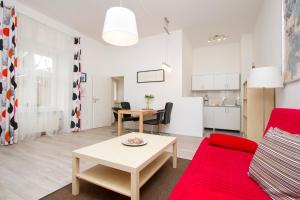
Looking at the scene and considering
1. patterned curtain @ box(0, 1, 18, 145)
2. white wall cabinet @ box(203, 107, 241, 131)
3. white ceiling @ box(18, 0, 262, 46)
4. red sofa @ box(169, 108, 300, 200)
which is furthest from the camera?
white wall cabinet @ box(203, 107, 241, 131)

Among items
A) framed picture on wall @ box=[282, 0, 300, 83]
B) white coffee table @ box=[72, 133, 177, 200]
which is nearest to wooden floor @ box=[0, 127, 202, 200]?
white coffee table @ box=[72, 133, 177, 200]

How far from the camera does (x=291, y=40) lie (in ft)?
5.10

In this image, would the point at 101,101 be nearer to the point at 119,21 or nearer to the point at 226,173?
the point at 119,21

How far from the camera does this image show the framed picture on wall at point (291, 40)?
4.71 feet

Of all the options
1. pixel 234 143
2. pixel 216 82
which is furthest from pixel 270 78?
pixel 216 82

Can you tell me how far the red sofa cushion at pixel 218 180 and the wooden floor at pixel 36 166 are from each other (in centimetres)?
120

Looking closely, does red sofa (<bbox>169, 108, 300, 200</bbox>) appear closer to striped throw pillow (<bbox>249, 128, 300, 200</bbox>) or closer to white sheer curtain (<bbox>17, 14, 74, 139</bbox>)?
striped throw pillow (<bbox>249, 128, 300, 200</bbox>)

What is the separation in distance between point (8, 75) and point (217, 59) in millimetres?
5726

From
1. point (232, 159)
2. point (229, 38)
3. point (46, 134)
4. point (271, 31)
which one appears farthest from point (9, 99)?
point (229, 38)

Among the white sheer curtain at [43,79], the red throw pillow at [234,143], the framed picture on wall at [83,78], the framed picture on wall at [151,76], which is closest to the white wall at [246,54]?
the framed picture on wall at [151,76]

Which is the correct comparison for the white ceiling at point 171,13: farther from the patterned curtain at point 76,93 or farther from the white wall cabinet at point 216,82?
the white wall cabinet at point 216,82

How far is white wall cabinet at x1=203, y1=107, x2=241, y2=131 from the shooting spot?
438 cm

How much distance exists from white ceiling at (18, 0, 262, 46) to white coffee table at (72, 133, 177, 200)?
117 inches

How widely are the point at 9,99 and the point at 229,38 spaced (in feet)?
19.4
